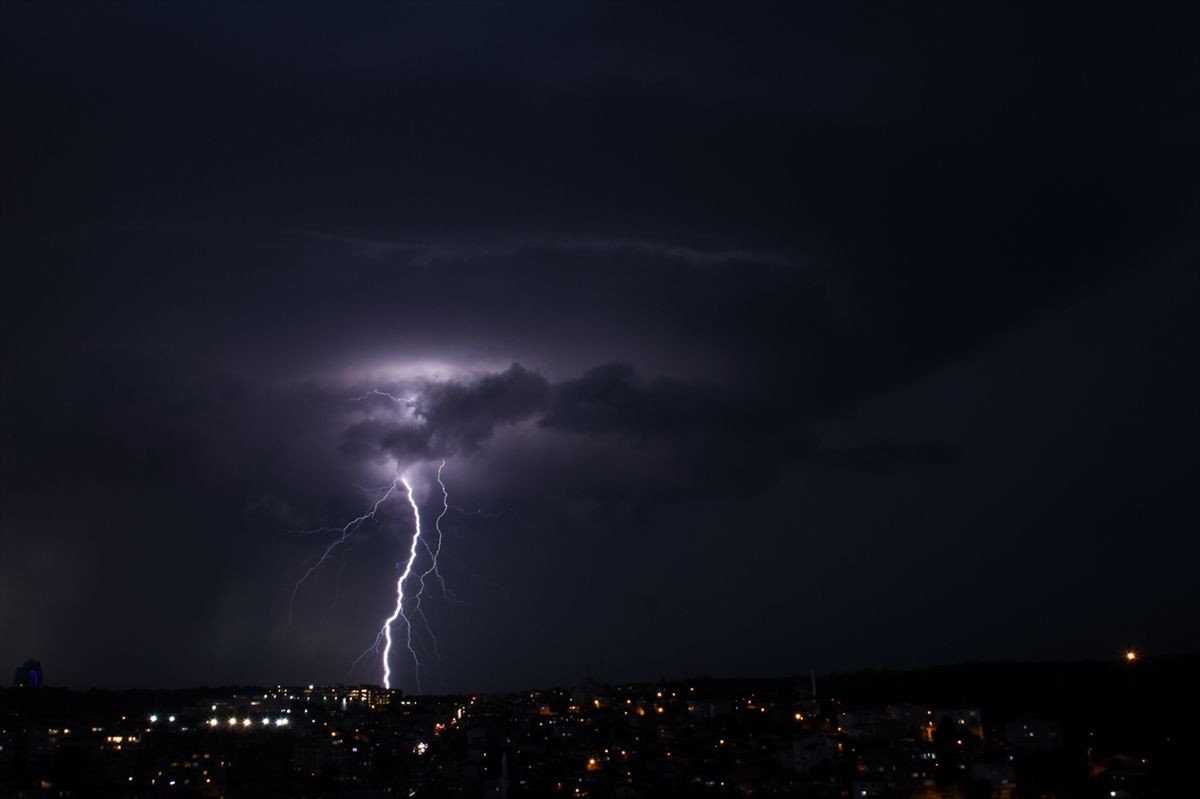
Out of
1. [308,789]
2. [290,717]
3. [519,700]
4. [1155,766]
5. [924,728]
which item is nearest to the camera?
[1155,766]

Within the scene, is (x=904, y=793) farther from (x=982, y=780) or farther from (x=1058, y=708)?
(x=1058, y=708)

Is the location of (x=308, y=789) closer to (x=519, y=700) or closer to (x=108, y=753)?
(x=108, y=753)

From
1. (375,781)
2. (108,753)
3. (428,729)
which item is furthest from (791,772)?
(108,753)

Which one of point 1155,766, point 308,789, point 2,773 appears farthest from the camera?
point 2,773

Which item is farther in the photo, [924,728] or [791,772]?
[924,728]

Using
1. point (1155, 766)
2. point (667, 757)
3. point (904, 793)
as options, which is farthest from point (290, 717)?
point (1155, 766)

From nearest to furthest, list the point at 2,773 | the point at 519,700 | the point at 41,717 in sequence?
the point at 2,773 < the point at 41,717 < the point at 519,700
